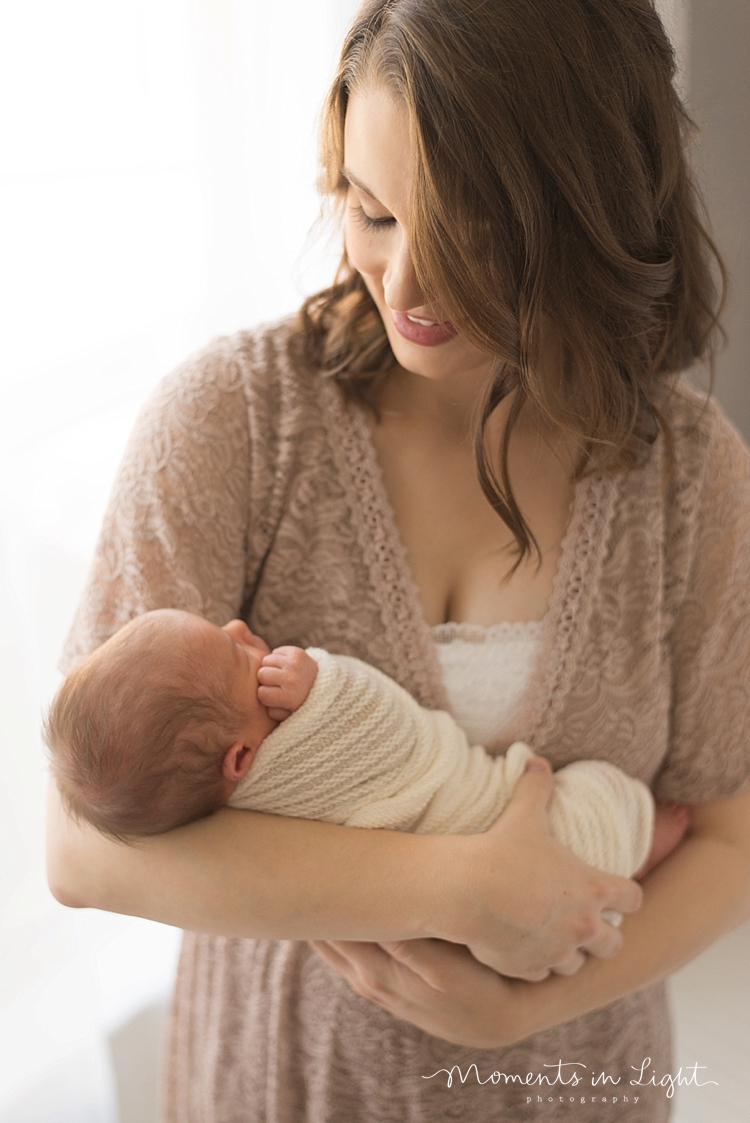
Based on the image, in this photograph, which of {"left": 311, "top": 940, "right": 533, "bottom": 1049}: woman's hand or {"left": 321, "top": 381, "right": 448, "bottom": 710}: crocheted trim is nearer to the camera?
{"left": 311, "top": 940, "right": 533, "bottom": 1049}: woman's hand

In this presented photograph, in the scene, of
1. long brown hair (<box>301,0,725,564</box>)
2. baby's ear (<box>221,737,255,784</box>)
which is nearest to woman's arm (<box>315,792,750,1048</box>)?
baby's ear (<box>221,737,255,784</box>)

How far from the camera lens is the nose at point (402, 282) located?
922 mm

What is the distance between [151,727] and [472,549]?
0.49 meters

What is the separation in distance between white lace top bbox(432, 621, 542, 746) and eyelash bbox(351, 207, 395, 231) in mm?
485

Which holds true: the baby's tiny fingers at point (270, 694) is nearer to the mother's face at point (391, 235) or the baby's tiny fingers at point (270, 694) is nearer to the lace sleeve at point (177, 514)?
the lace sleeve at point (177, 514)

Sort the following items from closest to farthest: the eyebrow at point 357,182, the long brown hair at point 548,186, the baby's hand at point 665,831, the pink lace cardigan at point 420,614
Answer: the long brown hair at point 548,186 < the eyebrow at point 357,182 < the pink lace cardigan at point 420,614 < the baby's hand at point 665,831

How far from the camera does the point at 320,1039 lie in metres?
1.14

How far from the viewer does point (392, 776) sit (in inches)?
39.1

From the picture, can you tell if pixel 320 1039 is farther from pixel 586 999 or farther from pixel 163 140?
pixel 163 140

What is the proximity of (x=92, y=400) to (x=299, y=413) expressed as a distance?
0.60 m

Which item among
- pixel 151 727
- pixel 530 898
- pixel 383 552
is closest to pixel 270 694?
pixel 151 727

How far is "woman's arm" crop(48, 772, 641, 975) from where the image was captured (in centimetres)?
92

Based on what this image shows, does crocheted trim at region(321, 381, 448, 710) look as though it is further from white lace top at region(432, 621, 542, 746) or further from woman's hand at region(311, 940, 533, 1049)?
woman's hand at region(311, 940, 533, 1049)

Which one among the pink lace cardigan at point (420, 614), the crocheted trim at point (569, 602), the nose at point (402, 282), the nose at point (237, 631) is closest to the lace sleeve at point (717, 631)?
the pink lace cardigan at point (420, 614)
